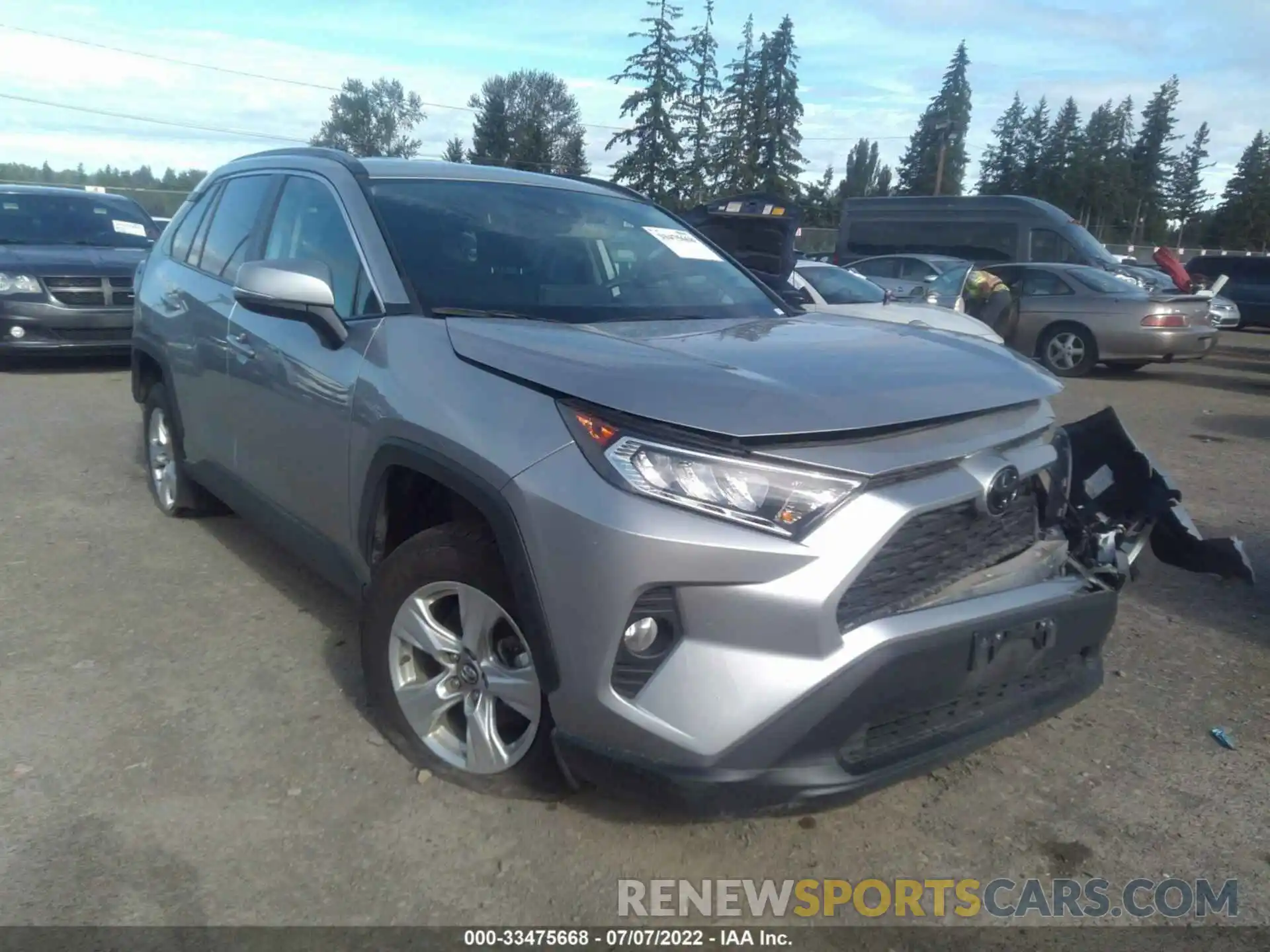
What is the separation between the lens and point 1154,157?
8119 cm

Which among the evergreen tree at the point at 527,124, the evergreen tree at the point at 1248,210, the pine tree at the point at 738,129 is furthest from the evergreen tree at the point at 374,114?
the evergreen tree at the point at 1248,210

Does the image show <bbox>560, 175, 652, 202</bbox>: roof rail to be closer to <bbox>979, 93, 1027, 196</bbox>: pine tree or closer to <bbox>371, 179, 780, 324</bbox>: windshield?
<bbox>371, 179, 780, 324</bbox>: windshield

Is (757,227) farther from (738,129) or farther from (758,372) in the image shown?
(738,129)

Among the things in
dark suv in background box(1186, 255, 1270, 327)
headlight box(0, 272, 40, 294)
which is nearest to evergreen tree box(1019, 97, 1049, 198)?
dark suv in background box(1186, 255, 1270, 327)

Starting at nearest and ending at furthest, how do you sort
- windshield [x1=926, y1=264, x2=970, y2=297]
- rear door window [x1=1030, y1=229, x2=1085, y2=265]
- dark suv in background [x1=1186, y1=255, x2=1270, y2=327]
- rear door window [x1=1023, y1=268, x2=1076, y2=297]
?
windshield [x1=926, y1=264, x2=970, y2=297], rear door window [x1=1023, y1=268, x2=1076, y2=297], rear door window [x1=1030, y1=229, x2=1085, y2=265], dark suv in background [x1=1186, y1=255, x2=1270, y2=327]

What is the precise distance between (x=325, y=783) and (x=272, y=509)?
1246 millimetres

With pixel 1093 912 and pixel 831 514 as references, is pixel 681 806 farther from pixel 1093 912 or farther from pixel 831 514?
pixel 1093 912

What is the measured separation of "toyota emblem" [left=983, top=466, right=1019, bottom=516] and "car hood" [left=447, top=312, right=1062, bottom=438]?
18 centimetres

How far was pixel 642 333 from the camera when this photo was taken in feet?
10.3

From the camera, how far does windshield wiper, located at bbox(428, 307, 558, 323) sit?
312 cm

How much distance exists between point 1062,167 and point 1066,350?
221 ft

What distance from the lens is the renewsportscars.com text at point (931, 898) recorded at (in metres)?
2.60

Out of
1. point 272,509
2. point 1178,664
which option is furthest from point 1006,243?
point 272,509

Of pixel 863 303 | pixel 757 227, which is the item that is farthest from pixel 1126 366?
pixel 757 227
